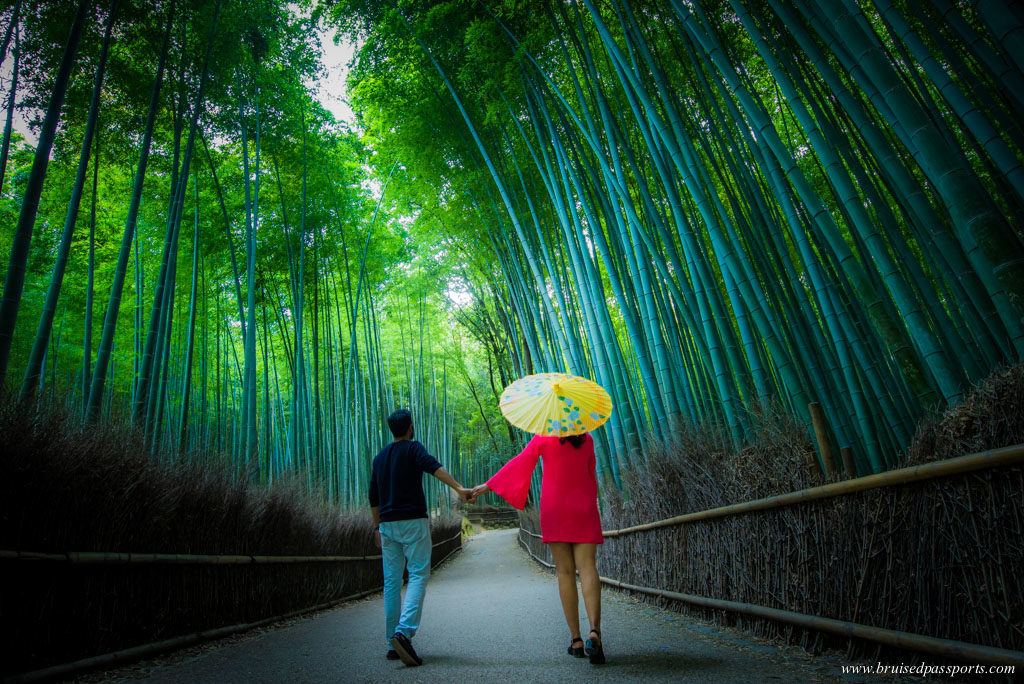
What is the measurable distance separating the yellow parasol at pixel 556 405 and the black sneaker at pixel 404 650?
914 millimetres

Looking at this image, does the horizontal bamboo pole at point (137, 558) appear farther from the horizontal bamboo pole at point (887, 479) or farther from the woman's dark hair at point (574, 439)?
the horizontal bamboo pole at point (887, 479)

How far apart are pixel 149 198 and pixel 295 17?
2.47 m

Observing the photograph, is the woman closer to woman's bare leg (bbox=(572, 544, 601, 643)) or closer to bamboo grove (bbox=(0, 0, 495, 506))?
woman's bare leg (bbox=(572, 544, 601, 643))

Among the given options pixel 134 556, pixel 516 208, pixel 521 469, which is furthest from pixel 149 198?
pixel 521 469

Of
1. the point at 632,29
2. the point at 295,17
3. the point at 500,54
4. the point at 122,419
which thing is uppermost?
the point at 295,17

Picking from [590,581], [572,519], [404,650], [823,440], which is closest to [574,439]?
[572,519]

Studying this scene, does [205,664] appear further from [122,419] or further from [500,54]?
[500,54]

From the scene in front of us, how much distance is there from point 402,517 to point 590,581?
819mm

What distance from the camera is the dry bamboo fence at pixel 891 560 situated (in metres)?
1.25

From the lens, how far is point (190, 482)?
2.74 m

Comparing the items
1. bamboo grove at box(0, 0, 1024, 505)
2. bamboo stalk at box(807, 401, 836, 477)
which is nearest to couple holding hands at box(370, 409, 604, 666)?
bamboo stalk at box(807, 401, 836, 477)

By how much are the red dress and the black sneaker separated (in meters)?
0.64

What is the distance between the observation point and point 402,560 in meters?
2.29

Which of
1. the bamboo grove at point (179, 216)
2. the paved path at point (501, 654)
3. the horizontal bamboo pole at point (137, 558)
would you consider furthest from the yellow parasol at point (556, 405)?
the bamboo grove at point (179, 216)
